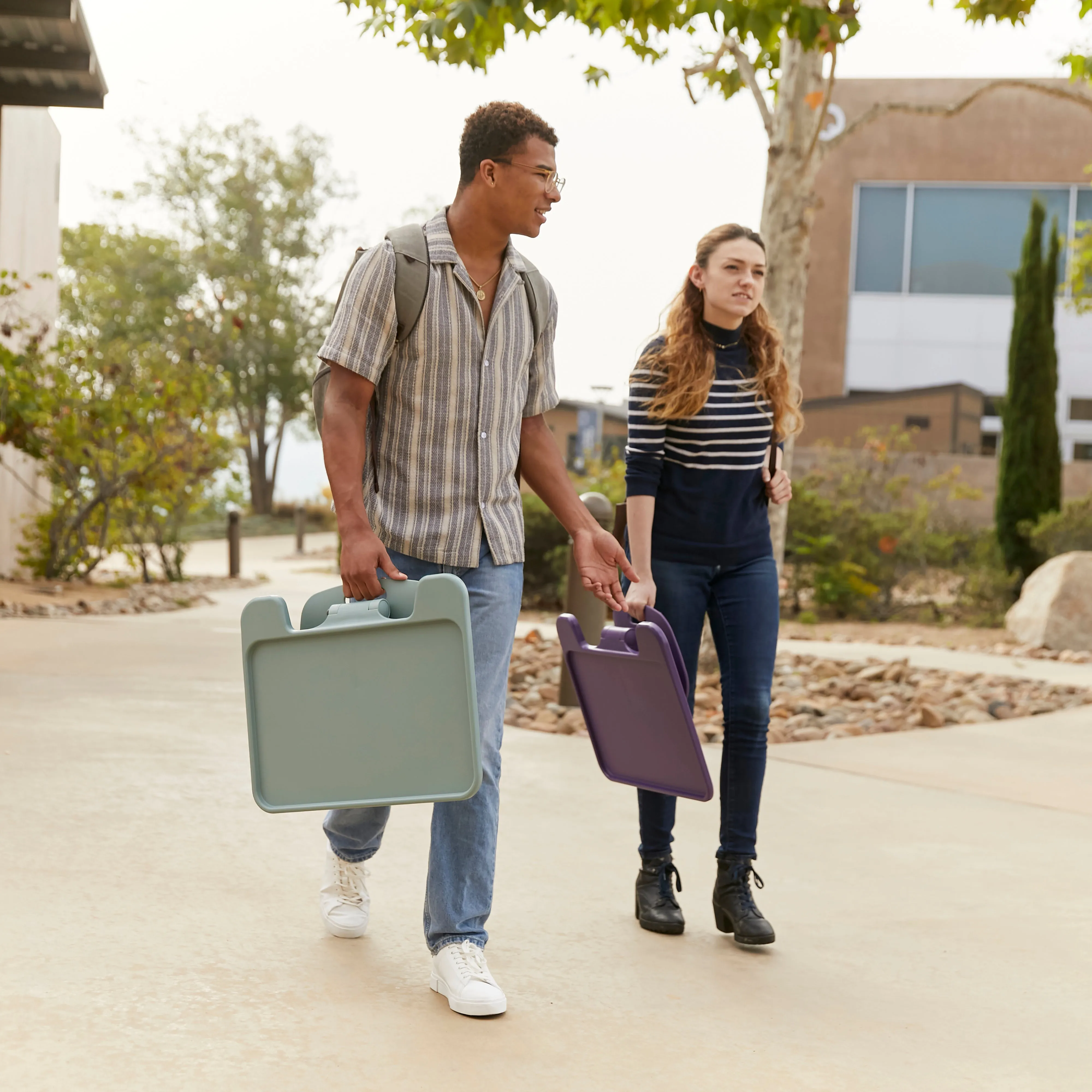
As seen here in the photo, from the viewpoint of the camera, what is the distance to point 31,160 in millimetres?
15445

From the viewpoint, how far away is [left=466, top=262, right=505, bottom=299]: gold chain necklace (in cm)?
288

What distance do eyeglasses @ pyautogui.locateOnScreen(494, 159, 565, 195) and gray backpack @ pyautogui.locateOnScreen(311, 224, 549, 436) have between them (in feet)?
0.80

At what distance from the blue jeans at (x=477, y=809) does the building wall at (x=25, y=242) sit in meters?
10.8

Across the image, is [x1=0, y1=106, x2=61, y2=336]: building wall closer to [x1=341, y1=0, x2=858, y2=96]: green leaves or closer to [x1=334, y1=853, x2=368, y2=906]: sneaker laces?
[x1=341, y1=0, x2=858, y2=96]: green leaves

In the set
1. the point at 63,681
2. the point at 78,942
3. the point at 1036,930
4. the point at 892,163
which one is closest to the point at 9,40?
the point at 63,681

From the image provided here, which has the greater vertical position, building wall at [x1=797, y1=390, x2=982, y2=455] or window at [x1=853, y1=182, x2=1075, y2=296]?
window at [x1=853, y1=182, x2=1075, y2=296]

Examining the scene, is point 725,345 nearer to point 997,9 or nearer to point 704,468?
point 704,468

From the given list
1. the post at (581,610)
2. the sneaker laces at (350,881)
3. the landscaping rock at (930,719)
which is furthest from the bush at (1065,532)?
the sneaker laces at (350,881)

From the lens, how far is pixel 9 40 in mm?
10320

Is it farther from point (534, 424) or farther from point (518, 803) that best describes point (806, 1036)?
point (518, 803)

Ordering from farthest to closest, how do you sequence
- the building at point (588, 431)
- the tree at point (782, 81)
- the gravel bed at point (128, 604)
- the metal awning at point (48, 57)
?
the building at point (588, 431) → the gravel bed at point (128, 604) → the metal awning at point (48, 57) → the tree at point (782, 81)

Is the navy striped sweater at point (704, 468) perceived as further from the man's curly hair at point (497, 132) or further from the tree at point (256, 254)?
the tree at point (256, 254)

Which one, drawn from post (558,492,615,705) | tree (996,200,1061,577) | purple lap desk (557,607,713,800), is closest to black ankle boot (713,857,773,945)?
purple lap desk (557,607,713,800)

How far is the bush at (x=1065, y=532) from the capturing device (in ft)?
46.9
